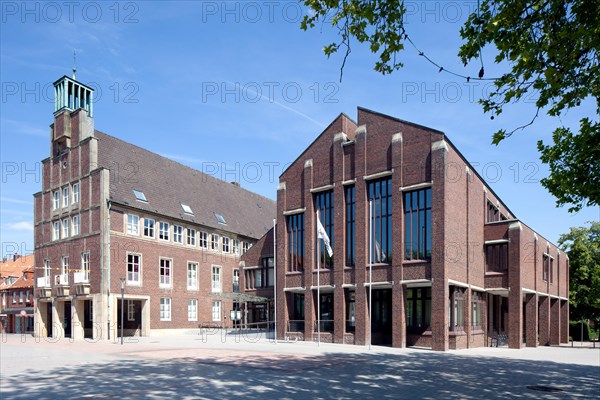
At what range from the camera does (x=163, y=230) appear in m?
43.7

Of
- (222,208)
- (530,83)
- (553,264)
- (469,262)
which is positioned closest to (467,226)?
(469,262)

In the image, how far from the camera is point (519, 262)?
3028 cm

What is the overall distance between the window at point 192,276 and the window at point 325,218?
17.5 meters

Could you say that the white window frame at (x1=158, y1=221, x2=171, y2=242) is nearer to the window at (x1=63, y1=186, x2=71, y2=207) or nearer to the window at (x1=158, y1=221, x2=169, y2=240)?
the window at (x1=158, y1=221, x2=169, y2=240)

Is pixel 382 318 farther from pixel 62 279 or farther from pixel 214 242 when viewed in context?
pixel 62 279

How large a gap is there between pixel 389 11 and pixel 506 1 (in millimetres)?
1922

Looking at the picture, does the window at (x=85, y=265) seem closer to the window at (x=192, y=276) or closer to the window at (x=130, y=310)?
the window at (x=130, y=310)

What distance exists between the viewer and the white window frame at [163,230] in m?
43.2

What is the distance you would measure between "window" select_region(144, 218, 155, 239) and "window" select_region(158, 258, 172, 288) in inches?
94.1

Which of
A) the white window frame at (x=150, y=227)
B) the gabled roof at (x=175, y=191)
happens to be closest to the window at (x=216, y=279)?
the gabled roof at (x=175, y=191)

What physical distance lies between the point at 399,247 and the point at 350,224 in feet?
13.1

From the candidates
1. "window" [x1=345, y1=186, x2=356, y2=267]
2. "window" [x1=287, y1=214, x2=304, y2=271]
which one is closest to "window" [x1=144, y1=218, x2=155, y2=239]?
"window" [x1=287, y1=214, x2=304, y2=271]

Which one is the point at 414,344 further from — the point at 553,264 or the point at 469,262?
the point at 553,264

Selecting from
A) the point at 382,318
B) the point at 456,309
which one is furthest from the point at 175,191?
the point at 456,309
